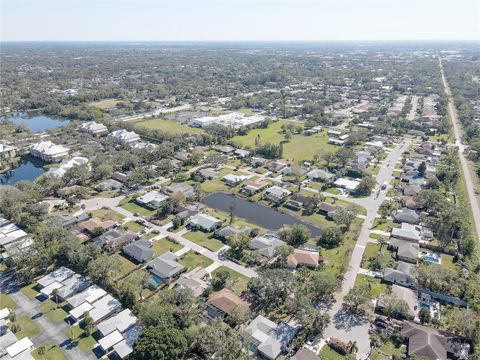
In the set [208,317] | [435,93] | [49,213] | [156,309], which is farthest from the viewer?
[435,93]

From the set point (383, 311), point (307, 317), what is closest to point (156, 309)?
point (307, 317)

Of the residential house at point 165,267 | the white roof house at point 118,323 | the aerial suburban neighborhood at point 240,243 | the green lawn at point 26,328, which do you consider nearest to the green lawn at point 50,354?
the aerial suburban neighborhood at point 240,243

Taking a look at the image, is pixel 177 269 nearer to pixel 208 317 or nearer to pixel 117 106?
pixel 208 317

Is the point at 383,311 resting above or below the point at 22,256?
below

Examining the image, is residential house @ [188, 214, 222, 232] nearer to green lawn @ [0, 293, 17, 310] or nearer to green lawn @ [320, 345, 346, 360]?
green lawn @ [0, 293, 17, 310]

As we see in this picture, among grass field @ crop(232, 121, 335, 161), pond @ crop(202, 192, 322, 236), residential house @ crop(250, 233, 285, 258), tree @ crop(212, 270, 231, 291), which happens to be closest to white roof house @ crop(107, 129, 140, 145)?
grass field @ crop(232, 121, 335, 161)

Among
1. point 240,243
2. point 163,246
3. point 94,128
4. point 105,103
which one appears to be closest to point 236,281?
point 240,243
